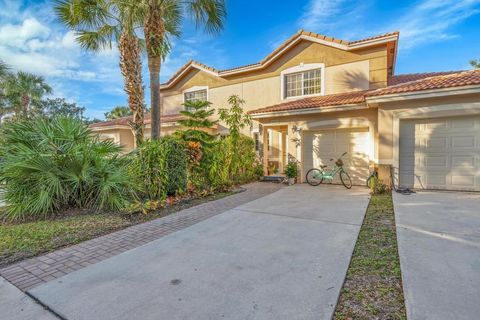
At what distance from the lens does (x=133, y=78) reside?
35.6 ft

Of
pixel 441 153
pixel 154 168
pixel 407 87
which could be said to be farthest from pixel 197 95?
pixel 441 153

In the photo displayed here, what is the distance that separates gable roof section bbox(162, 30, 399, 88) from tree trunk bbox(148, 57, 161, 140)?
6957 mm

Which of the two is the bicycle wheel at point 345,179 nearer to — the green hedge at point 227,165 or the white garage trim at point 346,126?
the white garage trim at point 346,126

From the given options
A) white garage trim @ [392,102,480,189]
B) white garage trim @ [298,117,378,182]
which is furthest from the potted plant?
white garage trim @ [392,102,480,189]

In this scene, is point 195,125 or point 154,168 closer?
point 154,168

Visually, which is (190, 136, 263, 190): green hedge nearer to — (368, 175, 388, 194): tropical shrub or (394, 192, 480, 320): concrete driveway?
(368, 175, 388, 194): tropical shrub

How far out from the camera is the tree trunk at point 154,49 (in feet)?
29.0

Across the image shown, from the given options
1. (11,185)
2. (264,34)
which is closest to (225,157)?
(11,185)

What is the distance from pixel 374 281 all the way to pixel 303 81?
12094mm

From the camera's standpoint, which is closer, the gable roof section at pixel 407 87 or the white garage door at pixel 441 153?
the gable roof section at pixel 407 87

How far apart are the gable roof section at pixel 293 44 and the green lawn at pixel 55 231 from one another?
10.9m

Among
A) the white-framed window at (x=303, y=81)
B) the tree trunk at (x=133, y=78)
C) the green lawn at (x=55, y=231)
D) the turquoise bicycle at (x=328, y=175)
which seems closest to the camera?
the green lawn at (x=55, y=231)

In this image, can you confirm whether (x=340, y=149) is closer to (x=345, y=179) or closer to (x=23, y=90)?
(x=345, y=179)

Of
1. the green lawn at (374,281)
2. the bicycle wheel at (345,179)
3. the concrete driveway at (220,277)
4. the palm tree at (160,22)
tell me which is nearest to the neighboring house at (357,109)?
the bicycle wheel at (345,179)
